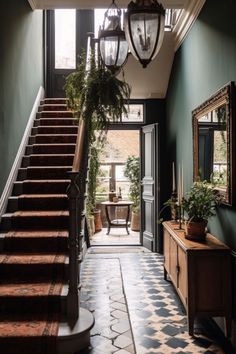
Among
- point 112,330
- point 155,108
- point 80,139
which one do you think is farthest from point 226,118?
point 155,108

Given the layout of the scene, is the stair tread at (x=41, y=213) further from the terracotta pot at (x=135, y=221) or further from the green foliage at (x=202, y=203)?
the terracotta pot at (x=135, y=221)

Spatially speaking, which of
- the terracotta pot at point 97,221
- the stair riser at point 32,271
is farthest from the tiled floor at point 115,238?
the stair riser at point 32,271

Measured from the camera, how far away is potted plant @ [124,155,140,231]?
30.3 feet

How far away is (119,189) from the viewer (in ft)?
32.8

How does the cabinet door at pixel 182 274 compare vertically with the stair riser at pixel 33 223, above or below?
below

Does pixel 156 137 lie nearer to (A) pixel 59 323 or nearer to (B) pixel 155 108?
(B) pixel 155 108

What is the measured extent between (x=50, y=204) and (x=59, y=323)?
1.77m

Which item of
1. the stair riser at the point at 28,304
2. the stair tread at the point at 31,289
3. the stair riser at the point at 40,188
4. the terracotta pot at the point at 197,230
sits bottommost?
the stair riser at the point at 28,304

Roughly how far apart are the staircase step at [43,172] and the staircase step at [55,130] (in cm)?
102

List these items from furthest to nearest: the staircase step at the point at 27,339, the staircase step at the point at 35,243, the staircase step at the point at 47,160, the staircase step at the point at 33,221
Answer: the staircase step at the point at 47,160 → the staircase step at the point at 33,221 → the staircase step at the point at 35,243 → the staircase step at the point at 27,339

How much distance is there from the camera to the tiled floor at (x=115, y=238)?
25.0 feet

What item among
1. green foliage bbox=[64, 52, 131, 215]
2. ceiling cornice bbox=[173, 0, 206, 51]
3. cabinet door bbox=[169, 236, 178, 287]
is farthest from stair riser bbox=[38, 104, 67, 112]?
cabinet door bbox=[169, 236, 178, 287]

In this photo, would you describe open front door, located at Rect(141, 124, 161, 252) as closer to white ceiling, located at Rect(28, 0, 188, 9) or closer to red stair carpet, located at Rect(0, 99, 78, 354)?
red stair carpet, located at Rect(0, 99, 78, 354)

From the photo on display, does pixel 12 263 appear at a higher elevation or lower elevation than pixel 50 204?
lower
